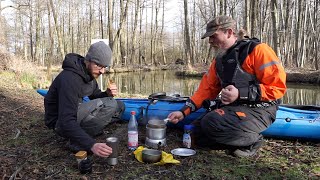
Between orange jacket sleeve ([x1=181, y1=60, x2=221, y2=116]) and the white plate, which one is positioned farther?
orange jacket sleeve ([x1=181, y1=60, x2=221, y2=116])

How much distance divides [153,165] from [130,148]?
50cm

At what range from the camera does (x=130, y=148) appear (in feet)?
10.7

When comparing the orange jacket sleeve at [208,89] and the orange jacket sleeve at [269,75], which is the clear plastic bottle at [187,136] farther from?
the orange jacket sleeve at [269,75]

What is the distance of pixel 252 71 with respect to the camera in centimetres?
Answer: 318

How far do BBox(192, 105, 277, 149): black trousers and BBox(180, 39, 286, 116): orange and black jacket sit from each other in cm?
15

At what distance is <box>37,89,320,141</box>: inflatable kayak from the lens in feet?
11.7

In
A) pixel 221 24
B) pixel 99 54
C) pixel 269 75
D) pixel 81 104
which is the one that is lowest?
pixel 81 104

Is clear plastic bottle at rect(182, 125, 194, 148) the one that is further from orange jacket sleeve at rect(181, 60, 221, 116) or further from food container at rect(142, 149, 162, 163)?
food container at rect(142, 149, 162, 163)

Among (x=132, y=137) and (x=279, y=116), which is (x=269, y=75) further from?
(x=132, y=137)

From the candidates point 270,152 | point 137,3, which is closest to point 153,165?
point 270,152

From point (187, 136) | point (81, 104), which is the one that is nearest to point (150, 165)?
point (187, 136)

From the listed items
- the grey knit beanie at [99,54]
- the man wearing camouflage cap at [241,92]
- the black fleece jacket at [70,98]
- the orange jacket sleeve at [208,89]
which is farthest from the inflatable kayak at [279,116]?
the grey knit beanie at [99,54]

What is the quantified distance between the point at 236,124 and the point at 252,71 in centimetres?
63

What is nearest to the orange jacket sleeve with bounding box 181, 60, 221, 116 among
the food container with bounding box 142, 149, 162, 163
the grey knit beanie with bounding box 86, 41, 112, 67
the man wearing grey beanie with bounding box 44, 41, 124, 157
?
the food container with bounding box 142, 149, 162, 163
